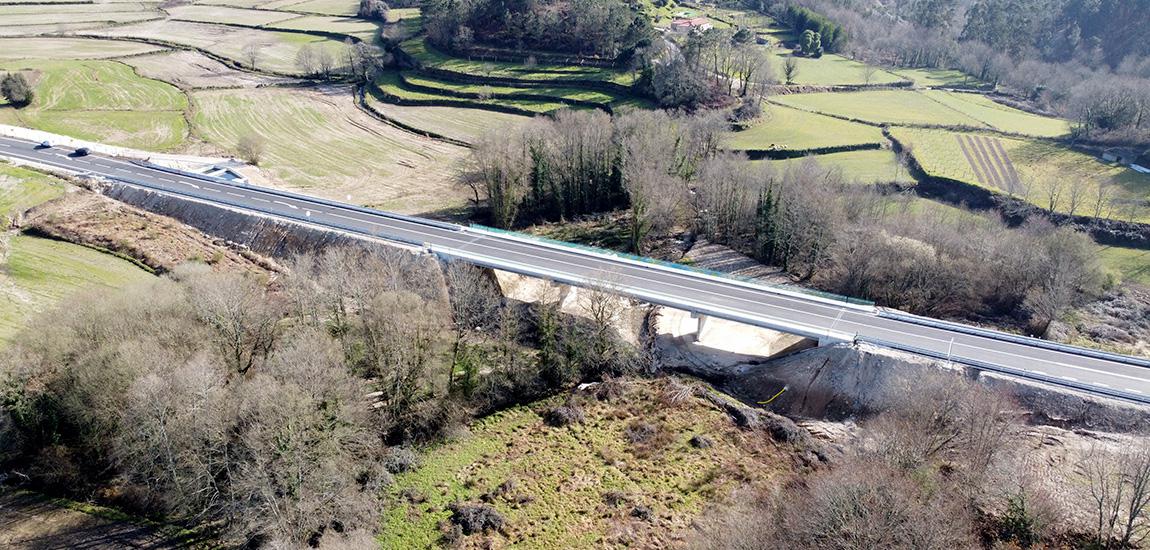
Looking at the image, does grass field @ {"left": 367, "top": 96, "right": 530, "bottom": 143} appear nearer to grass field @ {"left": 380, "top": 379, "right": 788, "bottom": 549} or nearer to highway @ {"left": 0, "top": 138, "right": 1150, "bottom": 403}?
highway @ {"left": 0, "top": 138, "right": 1150, "bottom": 403}

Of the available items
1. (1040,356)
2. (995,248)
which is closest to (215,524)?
(1040,356)

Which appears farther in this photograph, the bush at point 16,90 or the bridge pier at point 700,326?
the bush at point 16,90

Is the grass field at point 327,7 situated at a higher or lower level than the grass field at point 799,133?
higher

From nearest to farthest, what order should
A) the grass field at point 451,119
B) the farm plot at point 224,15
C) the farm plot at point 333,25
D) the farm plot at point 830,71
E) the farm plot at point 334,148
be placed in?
the farm plot at point 334,148 → the grass field at point 451,119 → the farm plot at point 830,71 → the farm plot at point 333,25 → the farm plot at point 224,15

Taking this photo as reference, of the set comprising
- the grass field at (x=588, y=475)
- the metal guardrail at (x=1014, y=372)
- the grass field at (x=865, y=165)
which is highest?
the grass field at (x=865, y=165)

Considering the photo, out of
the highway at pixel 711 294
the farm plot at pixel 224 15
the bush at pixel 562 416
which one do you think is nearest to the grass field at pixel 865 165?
the highway at pixel 711 294

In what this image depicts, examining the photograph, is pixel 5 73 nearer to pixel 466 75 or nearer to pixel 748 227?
pixel 466 75

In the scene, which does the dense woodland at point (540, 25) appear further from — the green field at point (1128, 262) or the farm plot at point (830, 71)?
the green field at point (1128, 262)

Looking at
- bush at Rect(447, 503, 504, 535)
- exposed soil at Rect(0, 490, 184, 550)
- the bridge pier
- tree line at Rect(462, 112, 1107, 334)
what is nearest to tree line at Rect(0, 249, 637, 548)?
exposed soil at Rect(0, 490, 184, 550)
